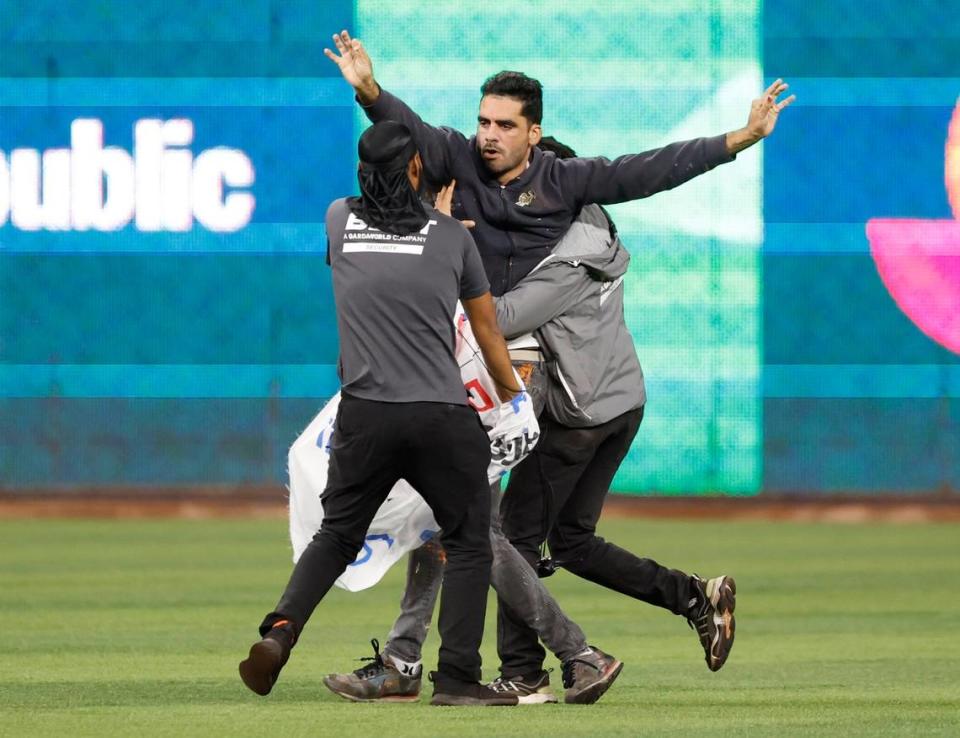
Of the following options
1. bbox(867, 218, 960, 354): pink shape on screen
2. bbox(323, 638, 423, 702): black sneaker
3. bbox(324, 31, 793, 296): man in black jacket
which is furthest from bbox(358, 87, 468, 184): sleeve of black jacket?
bbox(867, 218, 960, 354): pink shape on screen

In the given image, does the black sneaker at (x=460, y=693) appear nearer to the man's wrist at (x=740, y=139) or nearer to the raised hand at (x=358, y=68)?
the raised hand at (x=358, y=68)

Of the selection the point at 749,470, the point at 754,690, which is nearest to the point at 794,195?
the point at 749,470

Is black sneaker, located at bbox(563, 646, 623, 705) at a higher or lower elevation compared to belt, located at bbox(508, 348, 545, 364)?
lower

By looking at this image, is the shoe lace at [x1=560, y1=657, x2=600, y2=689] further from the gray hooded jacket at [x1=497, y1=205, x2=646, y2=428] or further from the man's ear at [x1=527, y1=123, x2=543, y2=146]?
the man's ear at [x1=527, y1=123, x2=543, y2=146]

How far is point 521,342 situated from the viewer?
724cm

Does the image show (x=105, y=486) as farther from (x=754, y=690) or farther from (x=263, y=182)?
(x=754, y=690)

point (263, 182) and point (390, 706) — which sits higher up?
point (263, 182)

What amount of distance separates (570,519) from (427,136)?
1.42m

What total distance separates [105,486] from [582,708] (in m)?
11.1

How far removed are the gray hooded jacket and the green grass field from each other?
100cm

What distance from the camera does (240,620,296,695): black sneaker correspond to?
20.9ft

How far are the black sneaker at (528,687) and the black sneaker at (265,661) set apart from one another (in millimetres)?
909

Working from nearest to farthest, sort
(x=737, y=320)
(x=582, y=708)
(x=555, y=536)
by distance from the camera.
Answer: (x=582, y=708) < (x=555, y=536) < (x=737, y=320)

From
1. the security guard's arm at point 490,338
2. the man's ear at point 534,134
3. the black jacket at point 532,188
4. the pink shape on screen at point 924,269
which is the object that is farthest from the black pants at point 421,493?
the pink shape on screen at point 924,269
